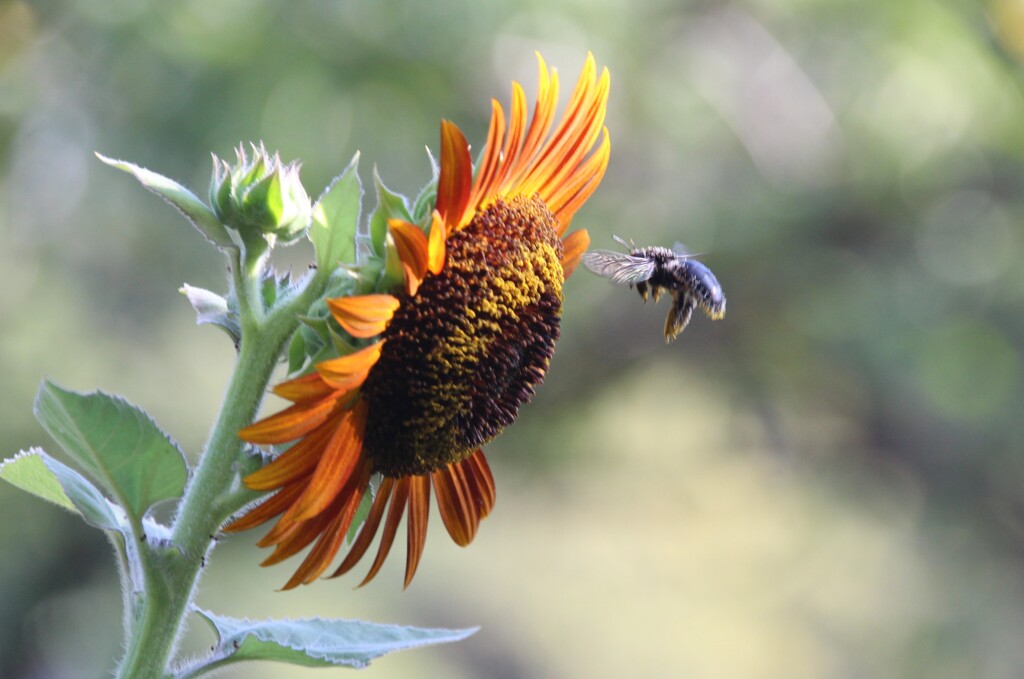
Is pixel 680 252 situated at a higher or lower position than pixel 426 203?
higher

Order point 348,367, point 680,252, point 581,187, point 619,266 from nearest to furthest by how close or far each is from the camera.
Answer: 1. point 348,367
2. point 581,187
3. point 619,266
4. point 680,252

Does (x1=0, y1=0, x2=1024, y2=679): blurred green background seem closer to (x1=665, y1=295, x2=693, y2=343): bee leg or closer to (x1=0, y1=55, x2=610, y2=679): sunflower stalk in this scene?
(x1=665, y1=295, x2=693, y2=343): bee leg

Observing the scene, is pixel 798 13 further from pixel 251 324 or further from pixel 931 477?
pixel 251 324

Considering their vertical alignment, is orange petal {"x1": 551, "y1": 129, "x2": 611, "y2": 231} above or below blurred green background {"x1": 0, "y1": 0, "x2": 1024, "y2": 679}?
below

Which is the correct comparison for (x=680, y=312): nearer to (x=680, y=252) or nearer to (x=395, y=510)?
(x=680, y=252)

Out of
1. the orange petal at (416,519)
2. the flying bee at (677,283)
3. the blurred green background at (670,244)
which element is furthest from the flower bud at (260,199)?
the blurred green background at (670,244)

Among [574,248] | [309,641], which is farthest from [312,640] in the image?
[574,248]

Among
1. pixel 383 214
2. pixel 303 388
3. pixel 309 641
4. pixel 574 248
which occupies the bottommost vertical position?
pixel 309 641

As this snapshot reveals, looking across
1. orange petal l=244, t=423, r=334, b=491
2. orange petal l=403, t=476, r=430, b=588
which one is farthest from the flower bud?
orange petal l=403, t=476, r=430, b=588
